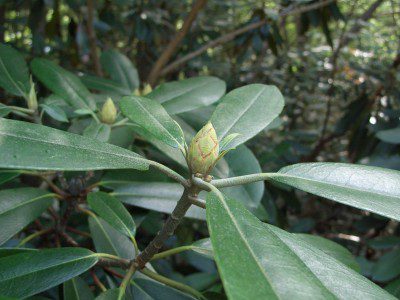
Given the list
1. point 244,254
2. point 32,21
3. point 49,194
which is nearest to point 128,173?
point 49,194

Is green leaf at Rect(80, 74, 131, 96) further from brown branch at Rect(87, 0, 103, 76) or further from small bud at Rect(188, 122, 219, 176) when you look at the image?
small bud at Rect(188, 122, 219, 176)

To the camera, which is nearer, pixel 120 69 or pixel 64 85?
pixel 64 85

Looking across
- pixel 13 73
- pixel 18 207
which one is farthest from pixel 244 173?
pixel 13 73

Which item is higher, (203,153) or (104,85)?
(203,153)

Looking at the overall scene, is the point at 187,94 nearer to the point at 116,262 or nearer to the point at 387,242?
the point at 116,262

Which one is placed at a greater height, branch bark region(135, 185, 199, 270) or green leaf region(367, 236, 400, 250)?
branch bark region(135, 185, 199, 270)

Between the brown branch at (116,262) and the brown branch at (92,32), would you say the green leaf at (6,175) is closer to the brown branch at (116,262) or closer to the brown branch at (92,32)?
the brown branch at (116,262)

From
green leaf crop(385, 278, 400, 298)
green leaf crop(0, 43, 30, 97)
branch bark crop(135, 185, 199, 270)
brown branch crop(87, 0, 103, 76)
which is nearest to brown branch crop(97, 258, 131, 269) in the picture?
branch bark crop(135, 185, 199, 270)

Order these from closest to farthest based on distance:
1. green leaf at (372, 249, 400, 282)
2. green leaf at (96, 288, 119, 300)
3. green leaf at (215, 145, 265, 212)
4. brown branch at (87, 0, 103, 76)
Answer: green leaf at (96, 288, 119, 300) → green leaf at (215, 145, 265, 212) → green leaf at (372, 249, 400, 282) → brown branch at (87, 0, 103, 76)
